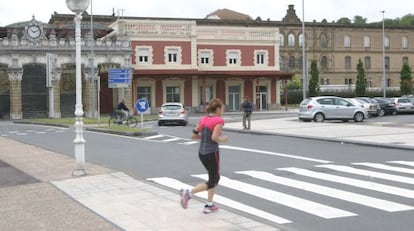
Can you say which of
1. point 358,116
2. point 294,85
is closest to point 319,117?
point 358,116

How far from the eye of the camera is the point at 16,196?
10375 mm

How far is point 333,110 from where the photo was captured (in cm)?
3603

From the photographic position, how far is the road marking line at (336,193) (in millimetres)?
9156

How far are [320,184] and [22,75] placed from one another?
2002 inches

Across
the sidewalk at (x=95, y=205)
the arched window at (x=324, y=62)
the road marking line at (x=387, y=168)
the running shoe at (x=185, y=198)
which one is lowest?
the road marking line at (x=387, y=168)

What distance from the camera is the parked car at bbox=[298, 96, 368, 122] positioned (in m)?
35.9

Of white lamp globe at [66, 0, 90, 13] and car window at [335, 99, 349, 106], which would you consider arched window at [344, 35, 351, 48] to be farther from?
white lamp globe at [66, 0, 90, 13]

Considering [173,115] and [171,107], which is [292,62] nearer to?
[171,107]

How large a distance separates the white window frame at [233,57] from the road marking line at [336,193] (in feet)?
182

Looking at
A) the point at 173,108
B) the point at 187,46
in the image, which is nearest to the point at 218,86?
the point at 187,46

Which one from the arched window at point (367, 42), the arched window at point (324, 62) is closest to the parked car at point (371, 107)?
the arched window at point (324, 62)

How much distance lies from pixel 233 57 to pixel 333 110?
33380mm

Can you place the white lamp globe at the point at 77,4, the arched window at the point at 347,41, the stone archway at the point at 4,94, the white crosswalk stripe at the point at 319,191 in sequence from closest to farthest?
the white crosswalk stripe at the point at 319,191, the white lamp globe at the point at 77,4, the stone archway at the point at 4,94, the arched window at the point at 347,41

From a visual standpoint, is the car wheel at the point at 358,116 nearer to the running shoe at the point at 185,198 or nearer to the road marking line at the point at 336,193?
the road marking line at the point at 336,193
